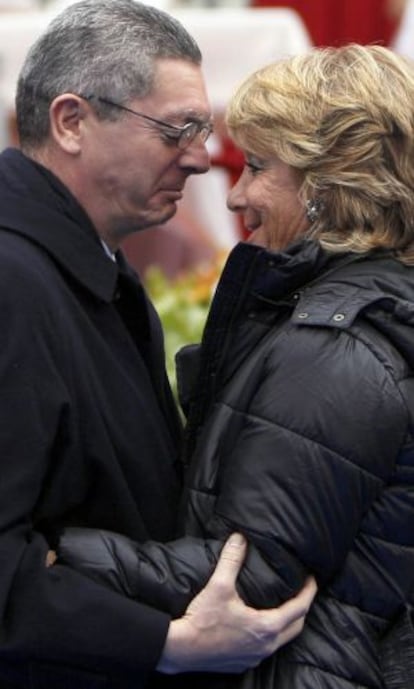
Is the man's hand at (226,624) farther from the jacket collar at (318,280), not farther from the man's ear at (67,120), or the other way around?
the man's ear at (67,120)

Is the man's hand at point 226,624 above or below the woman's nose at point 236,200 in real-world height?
below

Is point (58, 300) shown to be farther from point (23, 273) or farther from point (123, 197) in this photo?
point (123, 197)

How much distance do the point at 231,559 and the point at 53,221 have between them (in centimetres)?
64

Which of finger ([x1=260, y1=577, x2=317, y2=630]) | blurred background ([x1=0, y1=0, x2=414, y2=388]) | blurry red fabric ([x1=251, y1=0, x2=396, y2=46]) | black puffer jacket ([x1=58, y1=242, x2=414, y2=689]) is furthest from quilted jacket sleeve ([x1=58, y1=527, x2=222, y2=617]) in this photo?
blurry red fabric ([x1=251, y1=0, x2=396, y2=46])

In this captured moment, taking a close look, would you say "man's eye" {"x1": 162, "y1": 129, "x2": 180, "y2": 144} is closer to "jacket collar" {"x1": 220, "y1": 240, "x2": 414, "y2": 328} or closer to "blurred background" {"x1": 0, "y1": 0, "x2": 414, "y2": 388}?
"jacket collar" {"x1": 220, "y1": 240, "x2": 414, "y2": 328}

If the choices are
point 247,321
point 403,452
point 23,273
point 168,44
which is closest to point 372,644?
point 403,452

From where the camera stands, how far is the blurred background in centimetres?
583

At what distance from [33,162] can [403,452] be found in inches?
31.2

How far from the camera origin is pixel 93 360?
Result: 3.01 m

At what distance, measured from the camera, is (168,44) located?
3.14 metres

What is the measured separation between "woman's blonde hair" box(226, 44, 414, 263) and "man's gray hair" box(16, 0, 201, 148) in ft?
0.67

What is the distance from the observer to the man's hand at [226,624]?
2.85 m

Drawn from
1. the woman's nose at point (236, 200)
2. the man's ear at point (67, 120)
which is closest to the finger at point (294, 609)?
the woman's nose at point (236, 200)

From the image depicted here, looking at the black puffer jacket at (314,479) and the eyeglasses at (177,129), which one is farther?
the eyeglasses at (177,129)
